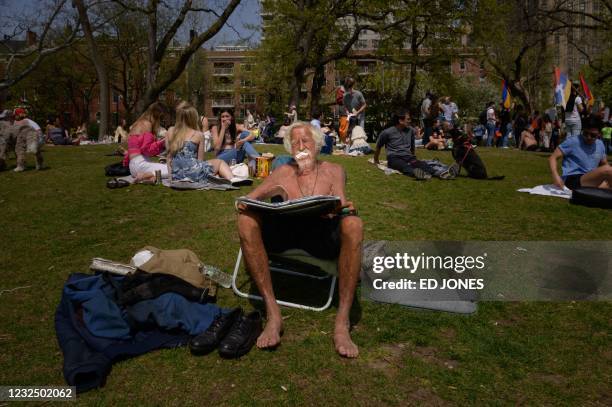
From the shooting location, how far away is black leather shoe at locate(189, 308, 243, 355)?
296cm

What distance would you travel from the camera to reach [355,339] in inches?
125

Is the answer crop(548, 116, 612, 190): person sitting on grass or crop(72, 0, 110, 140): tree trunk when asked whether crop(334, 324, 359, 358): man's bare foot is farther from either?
crop(72, 0, 110, 140): tree trunk

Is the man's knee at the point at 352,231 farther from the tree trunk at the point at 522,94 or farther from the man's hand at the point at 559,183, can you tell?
the tree trunk at the point at 522,94

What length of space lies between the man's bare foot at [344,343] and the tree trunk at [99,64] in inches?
828

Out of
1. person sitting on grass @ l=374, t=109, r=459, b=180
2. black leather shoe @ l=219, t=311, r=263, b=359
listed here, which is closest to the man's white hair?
black leather shoe @ l=219, t=311, r=263, b=359

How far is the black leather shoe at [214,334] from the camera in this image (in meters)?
2.96

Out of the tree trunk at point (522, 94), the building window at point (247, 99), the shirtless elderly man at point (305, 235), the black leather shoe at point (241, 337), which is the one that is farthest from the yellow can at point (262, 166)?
the building window at point (247, 99)

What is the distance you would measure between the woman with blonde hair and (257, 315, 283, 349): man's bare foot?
A: 540 cm

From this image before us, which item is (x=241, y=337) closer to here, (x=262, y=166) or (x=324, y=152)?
(x=262, y=166)

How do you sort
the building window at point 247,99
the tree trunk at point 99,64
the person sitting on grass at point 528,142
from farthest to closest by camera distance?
the building window at point 247,99
the tree trunk at point 99,64
the person sitting on grass at point 528,142

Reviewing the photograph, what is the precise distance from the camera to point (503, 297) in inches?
150

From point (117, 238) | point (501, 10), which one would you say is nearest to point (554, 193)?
point (117, 238)

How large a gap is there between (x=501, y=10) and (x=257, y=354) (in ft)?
95.0

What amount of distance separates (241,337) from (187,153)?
5796 millimetres
